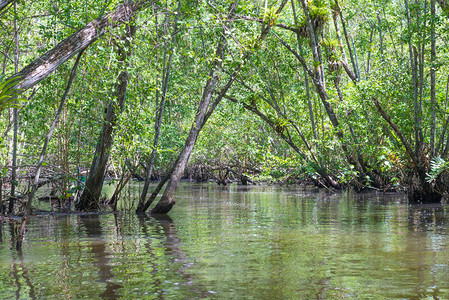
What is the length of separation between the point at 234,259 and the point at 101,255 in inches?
66.1

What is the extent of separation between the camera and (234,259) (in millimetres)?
6137

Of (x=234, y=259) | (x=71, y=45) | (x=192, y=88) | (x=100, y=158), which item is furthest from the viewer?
(x=192, y=88)

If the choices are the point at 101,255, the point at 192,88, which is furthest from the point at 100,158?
the point at 192,88

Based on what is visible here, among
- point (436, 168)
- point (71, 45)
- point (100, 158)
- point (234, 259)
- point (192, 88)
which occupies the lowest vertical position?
point (234, 259)

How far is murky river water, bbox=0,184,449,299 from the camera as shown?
4562mm

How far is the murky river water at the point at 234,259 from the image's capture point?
4.56 meters

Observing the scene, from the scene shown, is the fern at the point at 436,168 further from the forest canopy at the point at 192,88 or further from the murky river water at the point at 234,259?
the murky river water at the point at 234,259

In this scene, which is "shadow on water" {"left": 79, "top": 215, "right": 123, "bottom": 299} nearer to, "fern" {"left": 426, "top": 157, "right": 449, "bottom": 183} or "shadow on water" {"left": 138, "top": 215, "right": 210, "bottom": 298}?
"shadow on water" {"left": 138, "top": 215, "right": 210, "bottom": 298}

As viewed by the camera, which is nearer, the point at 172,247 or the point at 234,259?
the point at 234,259

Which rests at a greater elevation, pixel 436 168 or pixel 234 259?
pixel 436 168

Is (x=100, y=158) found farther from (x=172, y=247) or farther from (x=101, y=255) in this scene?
(x=101, y=255)

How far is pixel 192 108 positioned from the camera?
28.1 m

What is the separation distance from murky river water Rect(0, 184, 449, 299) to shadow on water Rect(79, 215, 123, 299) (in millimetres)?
13

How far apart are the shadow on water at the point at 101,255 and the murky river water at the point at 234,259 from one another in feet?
0.04
